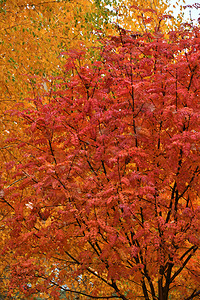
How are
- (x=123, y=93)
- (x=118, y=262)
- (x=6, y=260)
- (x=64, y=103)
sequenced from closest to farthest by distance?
(x=118, y=262) < (x=123, y=93) < (x=64, y=103) < (x=6, y=260)

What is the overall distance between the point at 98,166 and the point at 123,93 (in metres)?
0.94

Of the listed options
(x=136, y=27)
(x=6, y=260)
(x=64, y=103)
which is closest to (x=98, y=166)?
(x=64, y=103)

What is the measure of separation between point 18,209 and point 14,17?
5.32 metres

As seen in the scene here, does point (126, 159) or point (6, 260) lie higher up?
point (126, 159)

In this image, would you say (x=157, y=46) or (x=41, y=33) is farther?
(x=41, y=33)

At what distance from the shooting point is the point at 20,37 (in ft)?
24.1

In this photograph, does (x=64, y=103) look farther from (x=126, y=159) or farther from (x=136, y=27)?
(x=136, y=27)

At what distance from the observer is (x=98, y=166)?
395 cm

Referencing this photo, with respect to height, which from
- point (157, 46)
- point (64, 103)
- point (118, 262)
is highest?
point (157, 46)

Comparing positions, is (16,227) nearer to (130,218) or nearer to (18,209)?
(18,209)

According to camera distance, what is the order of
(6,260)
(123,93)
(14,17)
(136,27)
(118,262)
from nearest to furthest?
(118,262) → (123,93) → (14,17) → (6,260) → (136,27)

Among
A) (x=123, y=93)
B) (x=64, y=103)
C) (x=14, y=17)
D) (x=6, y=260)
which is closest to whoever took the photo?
(x=123, y=93)

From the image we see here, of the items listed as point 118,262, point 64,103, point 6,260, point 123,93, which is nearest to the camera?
point 118,262

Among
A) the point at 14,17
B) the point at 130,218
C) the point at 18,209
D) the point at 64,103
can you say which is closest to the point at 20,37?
the point at 14,17
